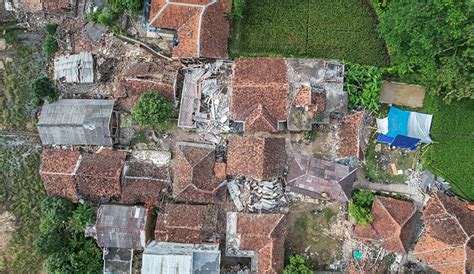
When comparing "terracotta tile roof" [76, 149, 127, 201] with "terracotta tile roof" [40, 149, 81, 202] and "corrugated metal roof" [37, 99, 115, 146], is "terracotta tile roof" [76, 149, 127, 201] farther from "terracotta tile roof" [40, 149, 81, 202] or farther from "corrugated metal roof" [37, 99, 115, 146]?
"corrugated metal roof" [37, 99, 115, 146]

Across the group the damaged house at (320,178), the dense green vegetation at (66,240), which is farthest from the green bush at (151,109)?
the damaged house at (320,178)

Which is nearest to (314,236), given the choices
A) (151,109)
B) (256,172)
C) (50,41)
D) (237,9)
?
(256,172)

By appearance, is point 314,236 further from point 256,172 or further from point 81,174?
point 81,174

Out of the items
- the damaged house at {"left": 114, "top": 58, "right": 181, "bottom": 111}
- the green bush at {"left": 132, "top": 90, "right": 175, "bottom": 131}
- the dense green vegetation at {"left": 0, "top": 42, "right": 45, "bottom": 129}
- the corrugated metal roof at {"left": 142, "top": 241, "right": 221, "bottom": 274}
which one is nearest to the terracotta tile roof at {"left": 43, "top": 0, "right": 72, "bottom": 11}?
the dense green vegetation at {"left": 0, "top": 42, "right": 45, "bottom": 129}

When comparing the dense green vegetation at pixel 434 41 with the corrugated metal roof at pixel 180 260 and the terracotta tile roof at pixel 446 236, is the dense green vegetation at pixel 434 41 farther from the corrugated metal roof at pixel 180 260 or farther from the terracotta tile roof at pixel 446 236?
the corrugated metal roof at pixel 180 260

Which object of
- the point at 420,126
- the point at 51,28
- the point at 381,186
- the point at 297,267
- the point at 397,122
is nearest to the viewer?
the point at 297,267
